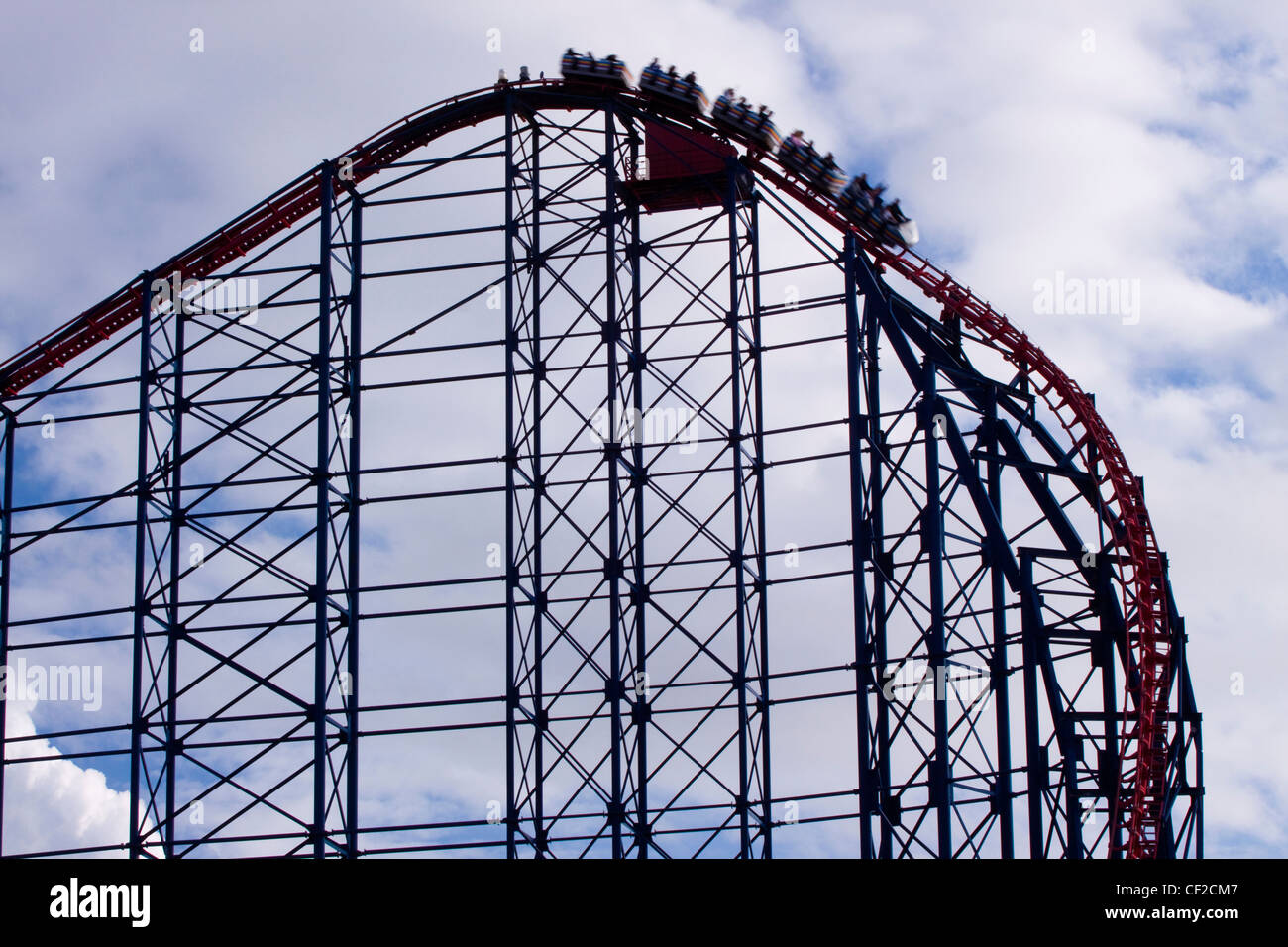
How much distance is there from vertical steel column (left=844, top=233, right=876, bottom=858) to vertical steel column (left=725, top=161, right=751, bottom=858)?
60.7 inches

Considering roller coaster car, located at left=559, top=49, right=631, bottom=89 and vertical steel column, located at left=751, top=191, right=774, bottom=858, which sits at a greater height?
roller coaster car, located at left=559, top=49, right=631, bottom=89

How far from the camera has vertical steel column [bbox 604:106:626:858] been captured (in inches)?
1069

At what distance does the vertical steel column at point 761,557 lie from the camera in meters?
26.9

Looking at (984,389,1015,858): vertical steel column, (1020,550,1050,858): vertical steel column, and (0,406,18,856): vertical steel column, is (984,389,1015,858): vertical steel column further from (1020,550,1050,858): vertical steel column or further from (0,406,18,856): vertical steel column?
(0,406,18,856): vertical steel column

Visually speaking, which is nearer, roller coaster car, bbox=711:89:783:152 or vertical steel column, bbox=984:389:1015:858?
vertical steel column, bbox=984:389:1015:858

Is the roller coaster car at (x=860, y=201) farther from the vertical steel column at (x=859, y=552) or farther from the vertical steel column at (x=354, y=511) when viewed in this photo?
the vertical steel column at (x=354, y=511)

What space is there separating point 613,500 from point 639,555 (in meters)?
0.85

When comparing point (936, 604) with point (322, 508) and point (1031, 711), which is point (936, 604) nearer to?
point (1031, 711)

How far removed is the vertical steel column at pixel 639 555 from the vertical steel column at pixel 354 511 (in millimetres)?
3913

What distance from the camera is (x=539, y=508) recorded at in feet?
94.4

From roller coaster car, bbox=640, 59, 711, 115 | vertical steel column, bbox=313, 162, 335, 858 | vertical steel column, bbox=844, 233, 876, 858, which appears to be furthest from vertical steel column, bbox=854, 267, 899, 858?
vertical steel column, bbox=313, 162, 335, 858

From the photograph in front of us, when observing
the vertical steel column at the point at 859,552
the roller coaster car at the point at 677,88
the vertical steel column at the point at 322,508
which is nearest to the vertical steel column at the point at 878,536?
the vertical steel column at the point at 859,552

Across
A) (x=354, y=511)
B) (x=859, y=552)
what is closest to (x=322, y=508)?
(x=354, y=511)
